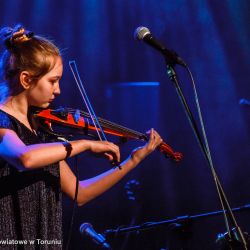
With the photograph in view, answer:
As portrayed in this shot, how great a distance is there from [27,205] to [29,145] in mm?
245

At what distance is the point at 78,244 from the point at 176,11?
112 inches

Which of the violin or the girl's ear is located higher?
the girl's ear

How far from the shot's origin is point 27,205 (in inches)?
67.5

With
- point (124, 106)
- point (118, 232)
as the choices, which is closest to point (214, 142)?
point (124, 106)

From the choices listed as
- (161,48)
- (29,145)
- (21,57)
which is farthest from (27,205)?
(161,48)

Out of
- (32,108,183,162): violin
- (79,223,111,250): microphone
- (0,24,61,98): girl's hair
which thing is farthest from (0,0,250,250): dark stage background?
(0,24,61,98): girl's hair

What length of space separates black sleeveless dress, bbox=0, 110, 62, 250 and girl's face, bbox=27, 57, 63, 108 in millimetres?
124

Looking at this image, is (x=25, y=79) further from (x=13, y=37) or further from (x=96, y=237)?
(x=96, y=237)

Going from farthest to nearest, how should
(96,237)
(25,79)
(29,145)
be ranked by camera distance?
(96,237)
(25,79)
(29,145)

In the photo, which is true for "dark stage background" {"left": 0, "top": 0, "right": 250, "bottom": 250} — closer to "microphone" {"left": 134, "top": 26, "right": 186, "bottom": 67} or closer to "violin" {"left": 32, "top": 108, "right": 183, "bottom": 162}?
"violin" {"left": 32, "top": 108, "right": 183, "bottom": 162}

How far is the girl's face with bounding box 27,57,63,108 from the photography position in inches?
70.4

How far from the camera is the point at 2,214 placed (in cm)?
167

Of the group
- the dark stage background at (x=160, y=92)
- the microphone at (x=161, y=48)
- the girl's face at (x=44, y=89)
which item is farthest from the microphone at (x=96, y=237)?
the dark stage background at (x=160, y=92)

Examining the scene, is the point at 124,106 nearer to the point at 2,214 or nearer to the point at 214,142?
the point at 214,142
